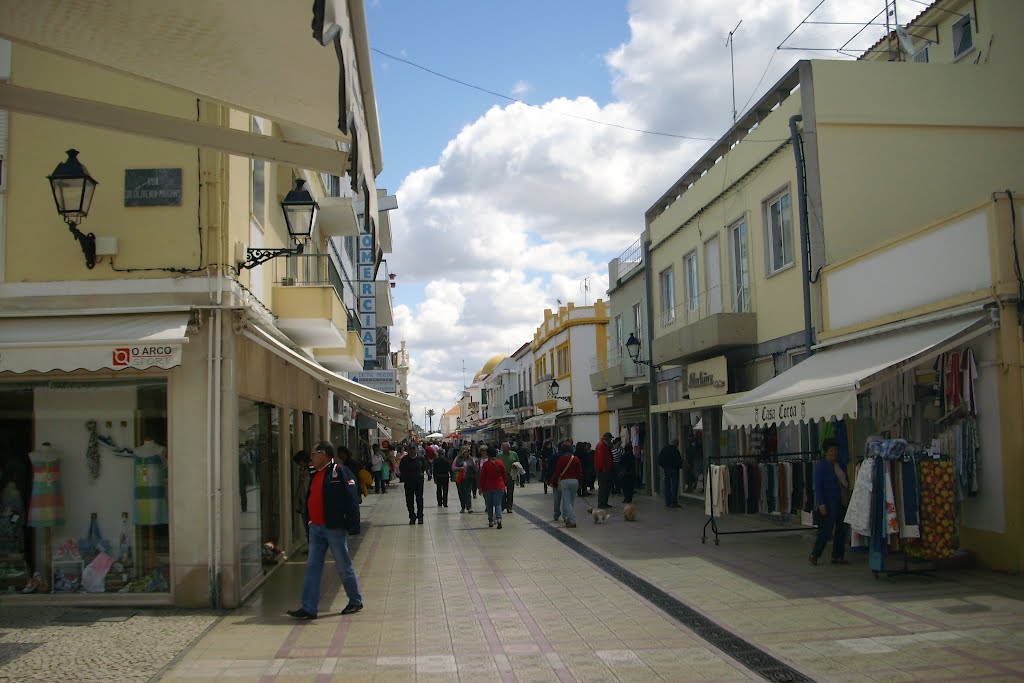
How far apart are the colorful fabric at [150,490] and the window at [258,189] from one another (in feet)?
10.9

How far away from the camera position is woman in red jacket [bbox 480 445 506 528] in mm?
17297

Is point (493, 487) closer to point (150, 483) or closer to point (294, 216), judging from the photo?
point (294, 216)

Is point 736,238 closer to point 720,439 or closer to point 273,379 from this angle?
point 720,439

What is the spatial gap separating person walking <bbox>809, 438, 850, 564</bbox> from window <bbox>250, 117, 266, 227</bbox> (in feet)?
25.1

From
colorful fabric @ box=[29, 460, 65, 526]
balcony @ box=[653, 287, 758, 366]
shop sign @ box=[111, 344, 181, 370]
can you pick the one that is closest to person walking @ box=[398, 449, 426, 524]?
balcony @ box=[653, 287, 758, 366]

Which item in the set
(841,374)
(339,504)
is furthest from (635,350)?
(339,504)

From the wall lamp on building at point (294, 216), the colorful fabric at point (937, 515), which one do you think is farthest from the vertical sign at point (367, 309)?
the colorful fabric at point (937, 515)

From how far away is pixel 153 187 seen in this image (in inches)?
382

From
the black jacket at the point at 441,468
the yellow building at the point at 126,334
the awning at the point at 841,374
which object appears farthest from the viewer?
the black jacket at the point at 441,468

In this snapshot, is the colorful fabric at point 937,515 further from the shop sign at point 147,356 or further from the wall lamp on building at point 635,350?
the wall lamp on building at point 635,350

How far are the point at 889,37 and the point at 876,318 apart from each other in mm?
8605

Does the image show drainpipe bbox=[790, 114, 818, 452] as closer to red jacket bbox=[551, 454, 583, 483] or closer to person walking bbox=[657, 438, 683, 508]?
red jacket bbox=[551, 454, 583, 483]

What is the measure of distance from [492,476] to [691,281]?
750 cm

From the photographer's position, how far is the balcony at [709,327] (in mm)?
17609
